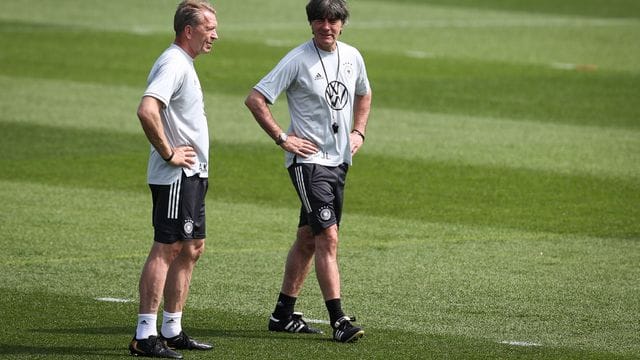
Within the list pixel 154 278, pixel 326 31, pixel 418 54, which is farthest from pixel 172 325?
pixel 418 54

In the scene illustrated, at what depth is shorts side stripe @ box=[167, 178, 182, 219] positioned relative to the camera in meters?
9.35

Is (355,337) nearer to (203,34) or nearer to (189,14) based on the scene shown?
(203,34)

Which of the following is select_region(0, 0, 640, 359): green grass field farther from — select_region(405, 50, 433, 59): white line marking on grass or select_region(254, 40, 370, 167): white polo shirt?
select_region(254, 40, 370, 167): white polo shirt

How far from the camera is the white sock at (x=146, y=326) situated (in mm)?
9297

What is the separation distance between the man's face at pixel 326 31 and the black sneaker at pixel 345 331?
6.17 feet

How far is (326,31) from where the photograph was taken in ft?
33.0

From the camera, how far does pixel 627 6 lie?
4047cm

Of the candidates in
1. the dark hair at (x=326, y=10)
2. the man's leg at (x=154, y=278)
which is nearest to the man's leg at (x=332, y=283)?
the man's leg at (x=154, y=278)

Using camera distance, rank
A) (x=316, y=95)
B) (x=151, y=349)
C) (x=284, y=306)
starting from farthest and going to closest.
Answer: (x=284, y=306), (x=316, y=95), (x=151, y=349)

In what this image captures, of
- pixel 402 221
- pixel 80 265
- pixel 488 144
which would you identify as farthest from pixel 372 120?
pixel 80 265

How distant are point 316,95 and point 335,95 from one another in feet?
0.46

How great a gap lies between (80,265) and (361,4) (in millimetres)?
27946

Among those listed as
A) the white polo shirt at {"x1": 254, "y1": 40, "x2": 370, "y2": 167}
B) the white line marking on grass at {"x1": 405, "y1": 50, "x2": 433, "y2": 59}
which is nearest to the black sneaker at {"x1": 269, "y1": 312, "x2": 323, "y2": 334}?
the white polo shirt at {"x1": 254, "y1": 40, "x2": 370, "y2": 167}

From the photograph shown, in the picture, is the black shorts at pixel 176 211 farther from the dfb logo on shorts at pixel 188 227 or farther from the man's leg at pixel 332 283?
the man's leg at pixel 332 283
